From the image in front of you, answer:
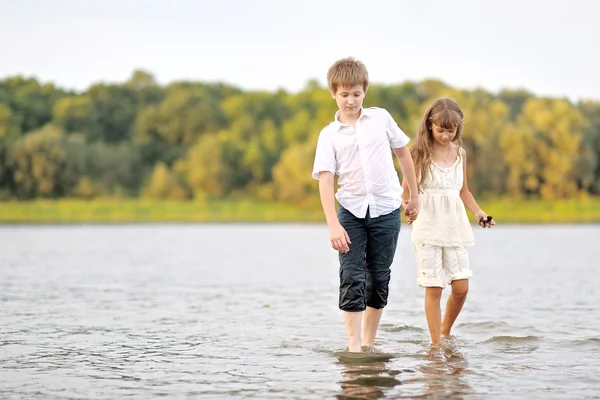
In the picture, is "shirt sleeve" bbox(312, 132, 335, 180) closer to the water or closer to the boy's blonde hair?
the boy's blonde hair

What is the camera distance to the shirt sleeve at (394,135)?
6.32 meters

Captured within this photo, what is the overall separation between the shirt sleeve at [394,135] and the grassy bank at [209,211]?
163 feet

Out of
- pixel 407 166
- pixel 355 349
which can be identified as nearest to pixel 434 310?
pixel 355 349

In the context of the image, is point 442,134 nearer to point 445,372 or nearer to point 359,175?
point 359,175

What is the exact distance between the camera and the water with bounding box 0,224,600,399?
5.49 meters

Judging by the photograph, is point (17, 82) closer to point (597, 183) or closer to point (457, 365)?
point (597, 183)

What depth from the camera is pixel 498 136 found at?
59.9 m

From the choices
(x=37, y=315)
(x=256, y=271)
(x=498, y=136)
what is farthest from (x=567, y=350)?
(x=498, y=136)

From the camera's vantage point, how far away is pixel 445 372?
5.92 metres

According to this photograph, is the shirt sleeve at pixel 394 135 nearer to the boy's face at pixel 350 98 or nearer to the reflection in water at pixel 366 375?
the boy's face at pixel 350 98

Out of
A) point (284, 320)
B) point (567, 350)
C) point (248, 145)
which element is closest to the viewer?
point (567, 350)

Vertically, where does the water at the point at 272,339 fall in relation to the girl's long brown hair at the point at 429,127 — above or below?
below

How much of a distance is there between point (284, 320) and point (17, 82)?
80.2 m

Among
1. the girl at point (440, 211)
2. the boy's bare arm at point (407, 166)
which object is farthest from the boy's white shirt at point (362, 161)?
the girl at point (440, 211)
